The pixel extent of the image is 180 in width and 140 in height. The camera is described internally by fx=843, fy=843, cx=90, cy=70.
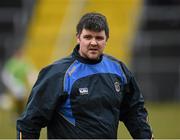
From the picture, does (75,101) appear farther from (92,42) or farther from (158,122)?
(158,122)

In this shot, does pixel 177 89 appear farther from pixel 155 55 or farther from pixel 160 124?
pixel 160 124

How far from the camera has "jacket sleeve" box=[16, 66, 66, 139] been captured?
271 inches

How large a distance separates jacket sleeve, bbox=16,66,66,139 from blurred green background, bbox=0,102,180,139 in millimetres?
7602

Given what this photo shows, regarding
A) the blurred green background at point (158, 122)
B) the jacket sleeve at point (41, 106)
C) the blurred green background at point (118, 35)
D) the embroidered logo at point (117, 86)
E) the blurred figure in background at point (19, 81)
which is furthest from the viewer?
the blurred green background at point (118, 35)

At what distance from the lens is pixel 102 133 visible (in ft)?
22.7

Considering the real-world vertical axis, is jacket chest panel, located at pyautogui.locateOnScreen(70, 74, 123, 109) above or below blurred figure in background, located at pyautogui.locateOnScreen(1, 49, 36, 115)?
above

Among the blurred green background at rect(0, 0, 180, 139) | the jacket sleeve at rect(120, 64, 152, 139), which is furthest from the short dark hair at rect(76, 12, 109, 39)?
the blurred green background at rect(0, 0, 180, 139)

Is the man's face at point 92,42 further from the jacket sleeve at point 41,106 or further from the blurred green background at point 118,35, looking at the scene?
the blurred green background at point 118,35

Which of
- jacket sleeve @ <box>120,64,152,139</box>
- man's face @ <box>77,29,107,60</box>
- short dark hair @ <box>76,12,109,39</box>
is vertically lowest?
jacket sleeve @ <box>120,64,152,139</box>

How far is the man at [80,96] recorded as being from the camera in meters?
6.89

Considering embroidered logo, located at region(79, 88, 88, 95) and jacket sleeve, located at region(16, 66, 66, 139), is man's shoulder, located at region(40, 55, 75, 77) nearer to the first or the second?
jacket sleeve, located at region(16, 66, 66, 139)

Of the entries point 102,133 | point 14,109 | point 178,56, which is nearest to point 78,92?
point 102,133

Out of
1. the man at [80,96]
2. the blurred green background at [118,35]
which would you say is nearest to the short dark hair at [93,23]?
the man at [80,96]

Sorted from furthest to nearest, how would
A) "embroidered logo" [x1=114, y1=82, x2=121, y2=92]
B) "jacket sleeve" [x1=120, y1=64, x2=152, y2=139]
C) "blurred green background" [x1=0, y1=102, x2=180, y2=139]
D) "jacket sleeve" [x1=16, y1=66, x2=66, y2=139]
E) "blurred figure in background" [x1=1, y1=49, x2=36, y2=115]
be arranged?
"blurred figure in background" [x1=1, y1=49, x2=36, y2=115]
"blurred green background" [x1=0, y1=102, x2=180, y2=139]
"jacket sleeve" [x1=120, y1=64, x2=152, y2=139]
"embroidered logo" [x1=114, y1=82, x2=121, y2=92]
"jacket sleeve" [x1=16, y1=66, x2=66, y2=139]
